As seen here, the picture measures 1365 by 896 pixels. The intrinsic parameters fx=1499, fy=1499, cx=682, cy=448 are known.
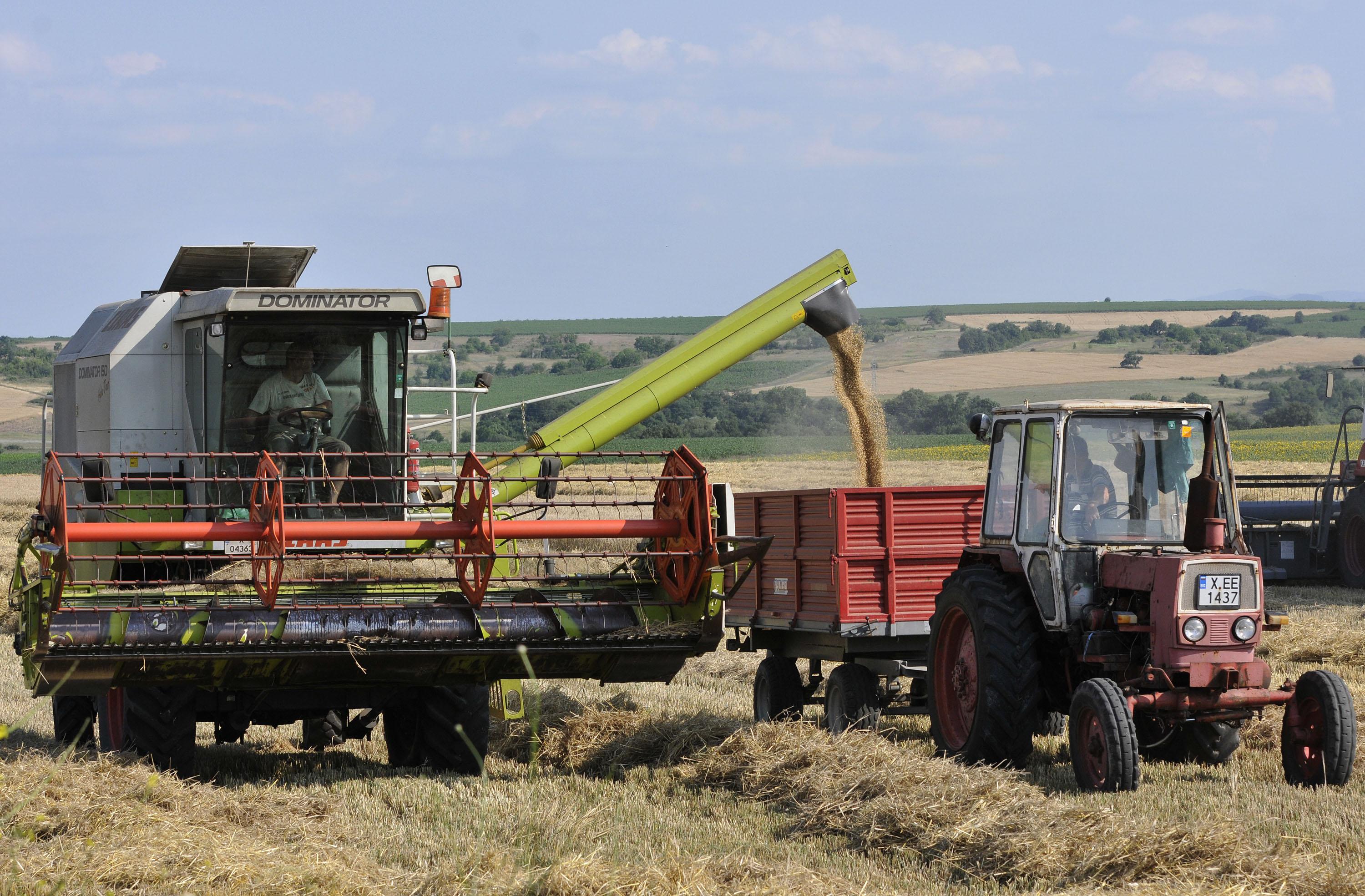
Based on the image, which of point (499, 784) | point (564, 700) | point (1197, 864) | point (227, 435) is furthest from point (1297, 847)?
point (227, 435)

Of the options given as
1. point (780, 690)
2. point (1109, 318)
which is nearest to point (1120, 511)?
point (780, 690)

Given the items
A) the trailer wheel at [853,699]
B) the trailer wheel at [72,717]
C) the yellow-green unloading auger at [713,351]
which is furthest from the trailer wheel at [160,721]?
the yellow-green unloading auger at [713,351]

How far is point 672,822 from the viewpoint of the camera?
636 centimetres

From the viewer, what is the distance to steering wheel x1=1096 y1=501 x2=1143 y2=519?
7266 mm

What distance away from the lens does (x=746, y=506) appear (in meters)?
10.3

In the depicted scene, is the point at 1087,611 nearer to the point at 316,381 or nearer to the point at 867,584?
the point at 867,584

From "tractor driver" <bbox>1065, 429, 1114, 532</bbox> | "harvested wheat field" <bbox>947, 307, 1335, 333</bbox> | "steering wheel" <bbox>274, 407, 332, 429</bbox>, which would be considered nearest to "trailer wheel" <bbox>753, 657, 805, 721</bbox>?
"tractor driver" <bbox>1065, 429, 1114, 532</bbox>

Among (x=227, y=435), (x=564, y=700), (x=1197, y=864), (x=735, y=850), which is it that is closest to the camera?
(x=1197, y=864)

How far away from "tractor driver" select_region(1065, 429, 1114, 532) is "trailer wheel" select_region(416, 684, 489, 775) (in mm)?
3088

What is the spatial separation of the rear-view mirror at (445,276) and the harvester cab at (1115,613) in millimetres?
3538

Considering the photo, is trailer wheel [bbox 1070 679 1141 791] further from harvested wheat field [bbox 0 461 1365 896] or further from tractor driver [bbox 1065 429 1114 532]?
tractor driver [bbox 1065 429 1114 532]

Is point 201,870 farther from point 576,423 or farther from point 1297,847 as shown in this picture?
point 576,423

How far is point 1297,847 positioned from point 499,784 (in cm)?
363

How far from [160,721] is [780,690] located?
13.0 ft
